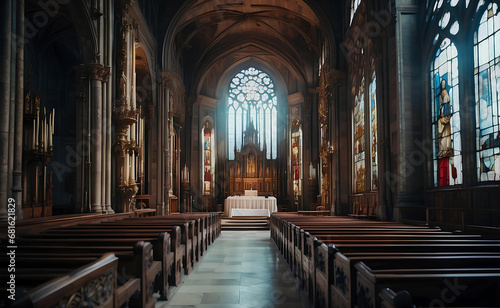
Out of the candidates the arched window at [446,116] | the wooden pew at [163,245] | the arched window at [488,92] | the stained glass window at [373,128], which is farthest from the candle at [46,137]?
the arched window at [488,92]

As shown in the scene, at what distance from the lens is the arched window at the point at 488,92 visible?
7.29 meters

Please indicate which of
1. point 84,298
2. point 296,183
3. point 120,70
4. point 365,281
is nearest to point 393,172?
point 120,70

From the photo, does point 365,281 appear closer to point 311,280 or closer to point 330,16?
point 311,280

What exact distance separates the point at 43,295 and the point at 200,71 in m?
24.1

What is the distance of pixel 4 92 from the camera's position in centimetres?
654

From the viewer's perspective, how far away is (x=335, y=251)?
3426 millimetres

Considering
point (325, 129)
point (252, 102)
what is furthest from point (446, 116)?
point (252, 102)

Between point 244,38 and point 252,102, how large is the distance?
5559 millimetres

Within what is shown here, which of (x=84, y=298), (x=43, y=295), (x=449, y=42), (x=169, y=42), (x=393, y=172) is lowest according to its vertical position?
(x=84, y=298)

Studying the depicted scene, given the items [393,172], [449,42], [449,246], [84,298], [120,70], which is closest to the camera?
[84,298]

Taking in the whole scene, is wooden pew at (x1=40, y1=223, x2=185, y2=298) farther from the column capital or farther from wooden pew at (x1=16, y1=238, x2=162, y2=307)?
the column capital

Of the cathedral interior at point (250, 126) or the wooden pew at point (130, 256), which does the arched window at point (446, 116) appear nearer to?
the cathedral interior at point (250, 126)

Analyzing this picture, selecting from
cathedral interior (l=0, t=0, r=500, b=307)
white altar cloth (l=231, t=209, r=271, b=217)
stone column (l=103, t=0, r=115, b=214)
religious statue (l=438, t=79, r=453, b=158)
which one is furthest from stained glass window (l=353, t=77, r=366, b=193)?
stone column (l=103, t=0, r=115, b=214)

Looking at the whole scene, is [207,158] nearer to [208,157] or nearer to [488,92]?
[208,157]
